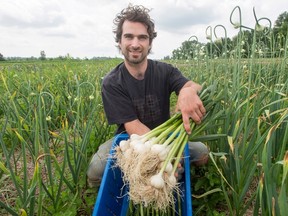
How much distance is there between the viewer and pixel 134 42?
6.21ft

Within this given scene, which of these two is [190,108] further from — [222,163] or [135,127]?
[135,127]

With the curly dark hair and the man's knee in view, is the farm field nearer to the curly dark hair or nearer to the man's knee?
the man's knee

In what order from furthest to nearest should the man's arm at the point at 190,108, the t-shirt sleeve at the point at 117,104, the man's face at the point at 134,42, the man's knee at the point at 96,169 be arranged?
the man's face at the point at 134,42, the t-shirt sleeve at the point at 117,104, the man's knee at the point at 96,169, the man's arm at the point at 190,108

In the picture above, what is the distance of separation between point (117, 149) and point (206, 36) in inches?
34.1

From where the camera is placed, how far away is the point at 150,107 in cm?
191

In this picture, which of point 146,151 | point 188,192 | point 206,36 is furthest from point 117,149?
point 206,36

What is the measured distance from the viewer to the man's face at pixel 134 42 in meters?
1.88

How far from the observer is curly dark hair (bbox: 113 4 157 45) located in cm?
200

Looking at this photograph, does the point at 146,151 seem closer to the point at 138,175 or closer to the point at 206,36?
the point at 138,175

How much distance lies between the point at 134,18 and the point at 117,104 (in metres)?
0.67

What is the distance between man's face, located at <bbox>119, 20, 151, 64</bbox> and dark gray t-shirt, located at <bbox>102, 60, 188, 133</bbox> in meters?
0.11

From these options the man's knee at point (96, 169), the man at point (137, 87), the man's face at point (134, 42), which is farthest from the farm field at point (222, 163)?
the man's face at point (134, 42)

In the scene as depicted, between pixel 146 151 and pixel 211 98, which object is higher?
pixel 211 98

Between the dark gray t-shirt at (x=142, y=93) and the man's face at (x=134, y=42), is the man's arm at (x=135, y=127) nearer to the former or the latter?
the dark gray t-shirt at (x=142, y=93)
